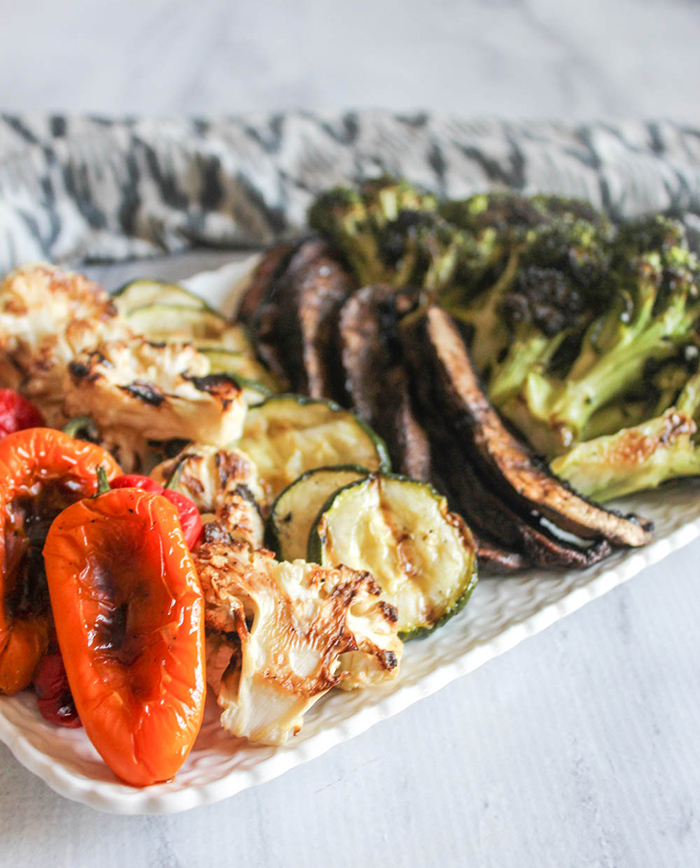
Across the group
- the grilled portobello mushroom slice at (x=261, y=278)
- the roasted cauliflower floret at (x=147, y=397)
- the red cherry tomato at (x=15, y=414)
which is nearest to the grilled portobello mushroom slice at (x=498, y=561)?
the roasted cauliflower floret at (x=147, y=397)

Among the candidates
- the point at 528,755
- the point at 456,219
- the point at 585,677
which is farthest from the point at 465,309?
the point at 528,755

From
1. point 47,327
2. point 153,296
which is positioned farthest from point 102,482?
point 153,296

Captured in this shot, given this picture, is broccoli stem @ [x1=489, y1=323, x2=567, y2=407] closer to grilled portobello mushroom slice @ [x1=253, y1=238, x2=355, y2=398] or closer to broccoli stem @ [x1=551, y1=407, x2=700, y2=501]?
broccoli stem @ [x1=551, y1=407, x2=700, y2=501]

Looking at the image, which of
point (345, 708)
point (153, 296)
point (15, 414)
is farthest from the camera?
point (153, 296)

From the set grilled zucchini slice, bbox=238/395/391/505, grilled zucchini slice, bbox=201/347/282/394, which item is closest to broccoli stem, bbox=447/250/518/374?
grilled zucchini slice, bbox=238/395/391/505

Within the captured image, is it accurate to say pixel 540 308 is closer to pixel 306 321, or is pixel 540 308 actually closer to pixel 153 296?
pixel 306 321

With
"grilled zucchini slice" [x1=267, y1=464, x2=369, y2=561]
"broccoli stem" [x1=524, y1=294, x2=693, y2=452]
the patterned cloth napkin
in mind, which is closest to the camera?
"grilled zucchini slice" [x1=267, y1=464, x2=369, y2=561]

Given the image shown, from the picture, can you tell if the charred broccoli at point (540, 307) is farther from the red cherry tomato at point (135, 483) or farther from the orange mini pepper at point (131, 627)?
the orange mini pepper at point (131, 627)
